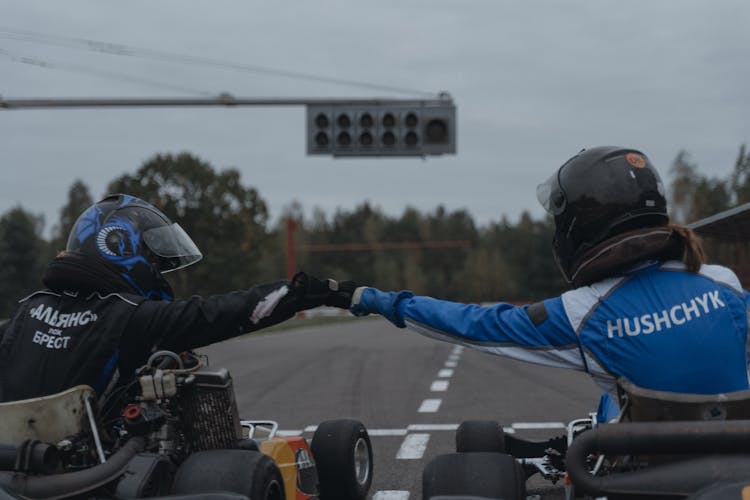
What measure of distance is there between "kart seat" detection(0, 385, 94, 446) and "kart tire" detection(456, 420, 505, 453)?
1953mm

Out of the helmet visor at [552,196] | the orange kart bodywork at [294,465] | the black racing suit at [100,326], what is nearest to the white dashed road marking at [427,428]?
the orange kart bodywork at [294,465]

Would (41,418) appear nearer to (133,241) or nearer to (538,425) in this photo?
(133,241)

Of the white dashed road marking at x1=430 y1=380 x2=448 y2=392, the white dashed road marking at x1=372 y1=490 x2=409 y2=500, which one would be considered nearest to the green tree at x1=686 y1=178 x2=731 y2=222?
the white dashed road marking at x1=430 y1=380 x2=448 y2=392

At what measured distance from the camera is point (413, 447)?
299 inches

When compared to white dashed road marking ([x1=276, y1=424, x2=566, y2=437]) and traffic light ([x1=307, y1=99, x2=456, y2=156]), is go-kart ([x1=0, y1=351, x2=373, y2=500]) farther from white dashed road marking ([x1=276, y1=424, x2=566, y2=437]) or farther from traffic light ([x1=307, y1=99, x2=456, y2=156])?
traffic light ([x1=307, y1=99, x2=456, y2=156])

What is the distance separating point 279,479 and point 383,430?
502 centimetres

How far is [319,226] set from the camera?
150000 millimetres

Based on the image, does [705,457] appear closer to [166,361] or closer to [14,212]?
[166,361]

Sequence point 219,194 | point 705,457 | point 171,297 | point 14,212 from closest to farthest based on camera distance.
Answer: point 705,457 → point 171,297 → point 219,194 → point 14,212

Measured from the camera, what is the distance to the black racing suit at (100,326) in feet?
12.0

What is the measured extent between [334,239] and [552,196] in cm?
13697

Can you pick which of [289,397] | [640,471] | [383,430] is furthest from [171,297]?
[289,397]

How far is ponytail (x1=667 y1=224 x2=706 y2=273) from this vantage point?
320cm

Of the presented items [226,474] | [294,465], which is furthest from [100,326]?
[294,465]
